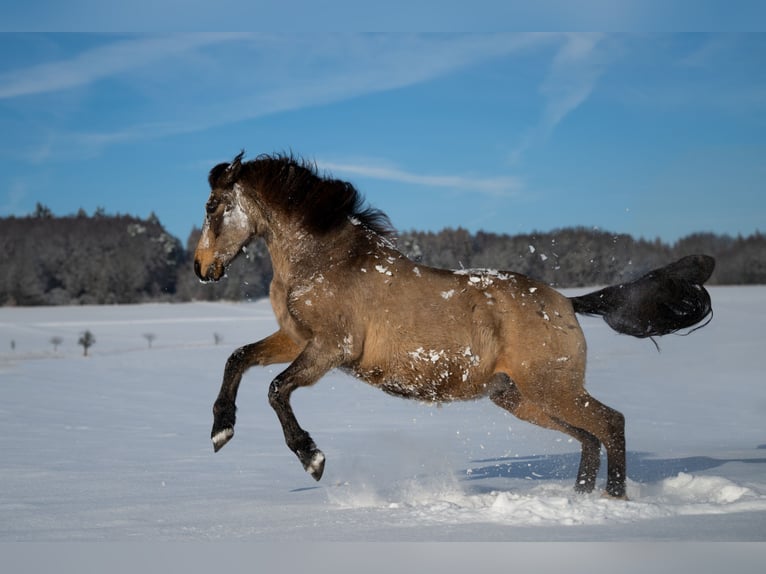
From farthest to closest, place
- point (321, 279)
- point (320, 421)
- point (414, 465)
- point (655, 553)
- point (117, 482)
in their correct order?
point (320, 421) → point (414, 465) → point (117, 482) → point (321, 279) → point (655, 553)

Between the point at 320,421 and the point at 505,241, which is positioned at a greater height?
the point at 505,241

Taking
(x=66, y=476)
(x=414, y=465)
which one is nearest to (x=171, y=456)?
(x=66, y=476)

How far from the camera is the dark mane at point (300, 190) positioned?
17.9 ft

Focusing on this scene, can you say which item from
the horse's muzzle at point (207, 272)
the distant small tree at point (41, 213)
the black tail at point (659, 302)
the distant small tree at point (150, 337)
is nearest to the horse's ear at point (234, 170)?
the horse's muzzle at point (207, 272)

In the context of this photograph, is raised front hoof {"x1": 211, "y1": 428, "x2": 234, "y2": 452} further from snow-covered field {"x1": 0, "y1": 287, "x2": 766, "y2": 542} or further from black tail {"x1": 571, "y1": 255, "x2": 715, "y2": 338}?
black tail {"x1": 571, "y1": 255, "x2": 715, "y2": 338}

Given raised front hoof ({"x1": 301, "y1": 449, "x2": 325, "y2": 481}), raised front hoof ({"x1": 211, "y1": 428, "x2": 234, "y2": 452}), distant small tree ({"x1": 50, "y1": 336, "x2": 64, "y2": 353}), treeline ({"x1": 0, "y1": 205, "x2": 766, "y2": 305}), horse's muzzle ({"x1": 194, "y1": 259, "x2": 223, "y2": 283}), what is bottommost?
raised front hoof ({"x1": 301, "y1": 449, "x2": 325, "y2": 481})

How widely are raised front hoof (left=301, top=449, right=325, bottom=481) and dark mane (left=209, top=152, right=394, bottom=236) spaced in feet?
4.74

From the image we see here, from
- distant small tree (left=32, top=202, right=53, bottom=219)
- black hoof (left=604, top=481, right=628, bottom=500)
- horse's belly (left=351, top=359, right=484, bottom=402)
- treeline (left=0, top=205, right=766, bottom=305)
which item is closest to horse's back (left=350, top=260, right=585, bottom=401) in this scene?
horse's belly (left=351, top=359, right=484, bottom=402)

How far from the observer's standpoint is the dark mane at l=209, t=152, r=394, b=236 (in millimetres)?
5445

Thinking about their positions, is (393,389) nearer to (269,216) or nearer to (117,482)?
(269,216)

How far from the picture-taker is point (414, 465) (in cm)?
762

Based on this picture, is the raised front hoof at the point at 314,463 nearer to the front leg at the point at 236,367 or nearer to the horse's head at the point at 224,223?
the front leg at the point at 236,367

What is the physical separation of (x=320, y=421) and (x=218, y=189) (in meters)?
6.92

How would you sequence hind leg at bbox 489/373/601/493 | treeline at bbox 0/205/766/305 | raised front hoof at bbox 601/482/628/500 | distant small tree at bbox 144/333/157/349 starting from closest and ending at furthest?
raised front hoof at bbox 601/482/628/500, hind leg at bbox 489/373/601/493, treeline at bbox 0/205/766/305, distant small tree at bbox 144/333/157/349
